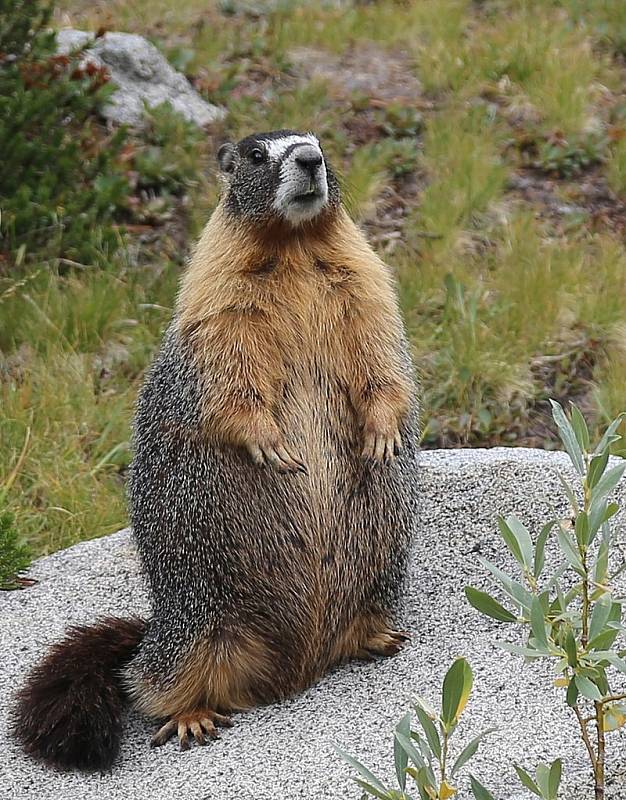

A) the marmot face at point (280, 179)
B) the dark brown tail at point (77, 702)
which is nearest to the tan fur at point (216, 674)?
the dark brown tail at point (77, 702)

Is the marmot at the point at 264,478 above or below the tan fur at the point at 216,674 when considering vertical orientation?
above

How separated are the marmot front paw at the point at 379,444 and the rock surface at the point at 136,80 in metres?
4.71

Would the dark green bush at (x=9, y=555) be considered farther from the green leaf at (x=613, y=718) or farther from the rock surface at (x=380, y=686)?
the green leaf at (x=613, y=718)

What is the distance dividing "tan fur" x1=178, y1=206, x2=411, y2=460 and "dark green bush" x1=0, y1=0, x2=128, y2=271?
9.82ft

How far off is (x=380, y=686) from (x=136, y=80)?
18.0ft

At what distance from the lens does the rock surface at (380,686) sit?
3.59m

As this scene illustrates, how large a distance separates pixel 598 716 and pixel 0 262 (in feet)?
16.4

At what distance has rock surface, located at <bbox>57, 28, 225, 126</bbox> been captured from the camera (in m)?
8.39

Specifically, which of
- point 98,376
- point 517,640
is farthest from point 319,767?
point 98,376

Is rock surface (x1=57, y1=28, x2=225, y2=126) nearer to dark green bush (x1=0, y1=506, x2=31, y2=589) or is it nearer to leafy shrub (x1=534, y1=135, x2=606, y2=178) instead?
leafy shrub (x1=534, y1=135, x2=606, y2=178)

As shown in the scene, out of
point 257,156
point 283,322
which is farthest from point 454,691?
point 257,156

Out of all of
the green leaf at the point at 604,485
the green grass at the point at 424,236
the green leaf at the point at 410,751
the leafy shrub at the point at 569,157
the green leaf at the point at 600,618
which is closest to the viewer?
the green leaf at the point at 410,751

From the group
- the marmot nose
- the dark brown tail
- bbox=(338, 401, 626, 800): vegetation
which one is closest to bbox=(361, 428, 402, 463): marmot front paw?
the marmot nose

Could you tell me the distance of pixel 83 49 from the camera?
752 cm
